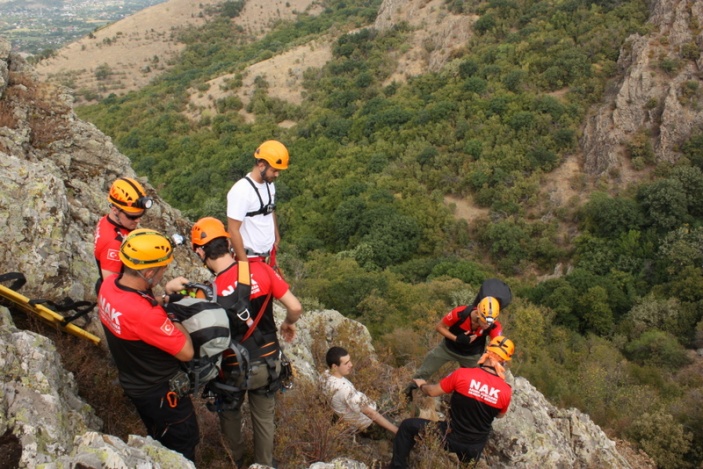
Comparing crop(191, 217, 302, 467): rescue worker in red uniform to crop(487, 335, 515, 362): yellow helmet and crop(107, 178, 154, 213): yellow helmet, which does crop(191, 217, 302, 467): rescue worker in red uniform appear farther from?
crop(487, 335, 515, 362): yellow helmet

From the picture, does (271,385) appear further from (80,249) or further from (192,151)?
(192,151)

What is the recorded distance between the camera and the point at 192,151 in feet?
125

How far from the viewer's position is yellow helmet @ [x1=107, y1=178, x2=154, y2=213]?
427 centimetres

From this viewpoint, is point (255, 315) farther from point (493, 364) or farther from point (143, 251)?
point (493, 364)

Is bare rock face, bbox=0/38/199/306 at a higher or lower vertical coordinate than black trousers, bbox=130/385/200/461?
higher

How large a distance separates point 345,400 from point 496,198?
23.2 m

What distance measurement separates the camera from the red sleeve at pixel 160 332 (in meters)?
3.21

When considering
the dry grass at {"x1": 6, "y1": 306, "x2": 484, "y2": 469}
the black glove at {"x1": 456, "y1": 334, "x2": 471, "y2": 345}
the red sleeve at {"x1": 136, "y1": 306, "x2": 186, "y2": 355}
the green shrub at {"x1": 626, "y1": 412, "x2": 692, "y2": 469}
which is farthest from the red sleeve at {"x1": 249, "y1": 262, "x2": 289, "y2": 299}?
the green shrub at {"x1": 626, "y1": 412, "x2": 692, "y2": 469}

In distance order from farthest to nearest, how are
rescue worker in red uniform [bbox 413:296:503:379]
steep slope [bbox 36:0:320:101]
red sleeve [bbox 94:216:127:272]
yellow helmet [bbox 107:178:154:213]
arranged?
steep slope [bbox 36:0:320:101]
rescue worker in red uniform [bbox 413:296:503:379]
yellow helmet [bbox 107:178:154:213]
red sleeve [bbox 94:216:127:272]

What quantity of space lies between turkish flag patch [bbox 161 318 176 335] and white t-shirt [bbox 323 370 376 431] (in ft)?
7.82

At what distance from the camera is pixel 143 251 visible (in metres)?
3.27

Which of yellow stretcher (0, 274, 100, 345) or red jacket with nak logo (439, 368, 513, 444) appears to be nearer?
yellow stretcher (0, 274, 100, 345)

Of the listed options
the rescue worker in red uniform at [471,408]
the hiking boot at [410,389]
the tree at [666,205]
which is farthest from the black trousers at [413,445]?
the tree at [666,205]

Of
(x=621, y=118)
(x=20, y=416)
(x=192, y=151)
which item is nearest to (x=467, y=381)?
(x=20, y=416)
